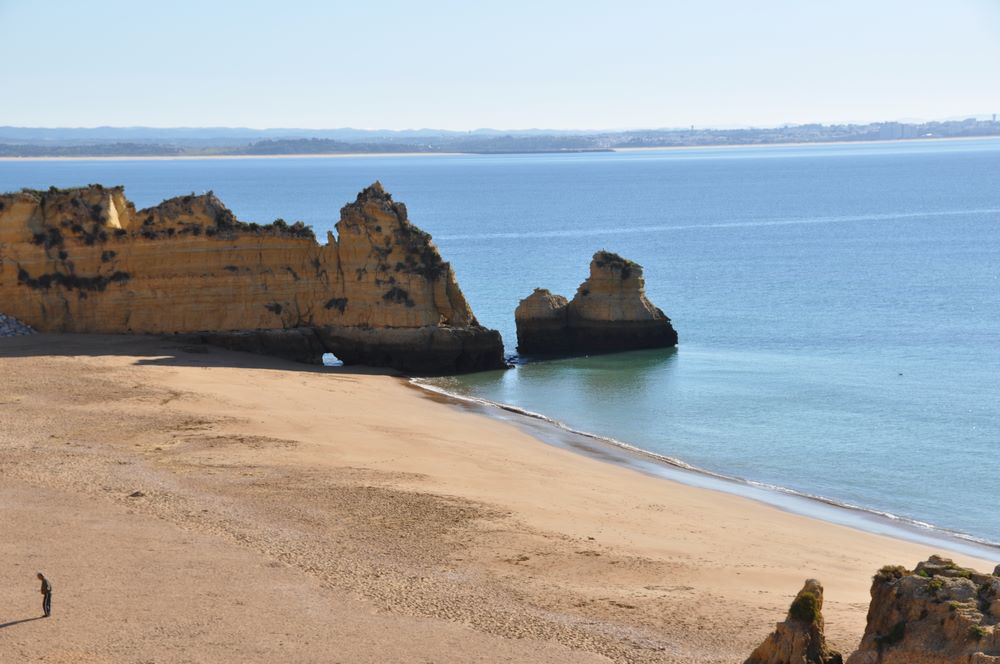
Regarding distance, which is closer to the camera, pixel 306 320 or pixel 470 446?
pixel 470 446

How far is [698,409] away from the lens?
122 feet

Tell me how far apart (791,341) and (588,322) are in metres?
8.73

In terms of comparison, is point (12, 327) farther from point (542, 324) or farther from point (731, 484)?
point (731, 484)

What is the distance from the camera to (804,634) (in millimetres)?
14844

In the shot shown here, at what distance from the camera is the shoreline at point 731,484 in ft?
83.2

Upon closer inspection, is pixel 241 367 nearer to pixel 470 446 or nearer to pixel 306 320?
pixel 306 320

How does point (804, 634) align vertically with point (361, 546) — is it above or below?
above

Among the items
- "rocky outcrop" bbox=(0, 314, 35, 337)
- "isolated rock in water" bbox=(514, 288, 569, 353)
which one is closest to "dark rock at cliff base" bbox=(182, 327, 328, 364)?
"rocky outcrop" bbox=(0, 314, 35, 337)

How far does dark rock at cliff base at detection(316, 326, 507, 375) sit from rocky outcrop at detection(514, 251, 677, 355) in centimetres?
331

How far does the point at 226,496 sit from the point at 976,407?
22.9 m

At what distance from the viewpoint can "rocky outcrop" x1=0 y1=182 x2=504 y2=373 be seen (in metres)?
41.6

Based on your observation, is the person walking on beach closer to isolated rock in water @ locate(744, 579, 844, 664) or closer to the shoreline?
isolated rock in water @ locate(744, 579, 844, 664)

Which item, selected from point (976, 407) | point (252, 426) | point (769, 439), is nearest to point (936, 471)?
point (769, 439)

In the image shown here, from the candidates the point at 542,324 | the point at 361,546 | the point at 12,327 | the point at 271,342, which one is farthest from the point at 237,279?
the point at 361,546
